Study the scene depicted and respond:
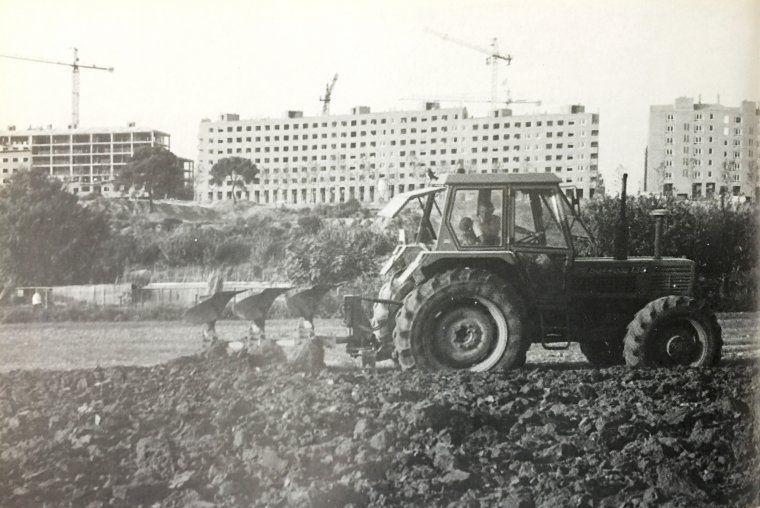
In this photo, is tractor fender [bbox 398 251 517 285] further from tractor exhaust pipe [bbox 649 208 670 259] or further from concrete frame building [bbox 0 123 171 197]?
concrete frame building [bbox 0 123 171 197]

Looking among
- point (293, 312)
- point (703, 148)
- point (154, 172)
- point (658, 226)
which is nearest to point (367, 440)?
point (293, 312)

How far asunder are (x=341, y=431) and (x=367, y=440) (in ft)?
0.52

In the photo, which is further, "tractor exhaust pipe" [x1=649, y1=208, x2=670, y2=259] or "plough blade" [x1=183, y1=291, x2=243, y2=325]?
"tractor exhaust pipe" [x1=649, y1=208, x2=670, y2=259]

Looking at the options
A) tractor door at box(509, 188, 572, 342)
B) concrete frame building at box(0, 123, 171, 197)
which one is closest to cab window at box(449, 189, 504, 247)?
tractor door at box(509, 188, 572, 342)

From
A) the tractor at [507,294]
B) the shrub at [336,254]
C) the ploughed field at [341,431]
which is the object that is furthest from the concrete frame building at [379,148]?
the ploughed field at [341,431]

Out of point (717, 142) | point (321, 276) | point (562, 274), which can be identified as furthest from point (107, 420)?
point (717, 142)

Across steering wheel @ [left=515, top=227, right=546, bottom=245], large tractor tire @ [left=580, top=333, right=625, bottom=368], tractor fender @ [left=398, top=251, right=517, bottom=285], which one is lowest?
large tractor tire @ [left=580, top=333, right=625, bottom=368]

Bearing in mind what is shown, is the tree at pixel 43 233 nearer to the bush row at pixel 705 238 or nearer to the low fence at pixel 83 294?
the low fence at pixel 83 294

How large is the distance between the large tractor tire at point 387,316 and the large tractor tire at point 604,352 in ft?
4.50

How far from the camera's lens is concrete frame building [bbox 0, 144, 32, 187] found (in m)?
4.48

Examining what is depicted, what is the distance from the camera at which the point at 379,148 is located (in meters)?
4.94

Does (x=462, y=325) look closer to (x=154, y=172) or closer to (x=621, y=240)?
(x=621, y=240)

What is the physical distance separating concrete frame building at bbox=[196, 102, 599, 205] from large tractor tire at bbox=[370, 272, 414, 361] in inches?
24.7

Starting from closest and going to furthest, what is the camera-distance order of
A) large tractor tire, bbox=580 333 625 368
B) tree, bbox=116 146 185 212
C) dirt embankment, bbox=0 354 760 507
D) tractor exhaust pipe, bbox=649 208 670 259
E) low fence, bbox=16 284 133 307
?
dirt embankment, bbox=0 354 760 507 < low fence, bbox=16 284 133 307 < tree, bbox=116 146 185 212 < tractor exhaust pipe, bbox=649 208 670 259 < large tractor tire, bbox=580 333 625 368
